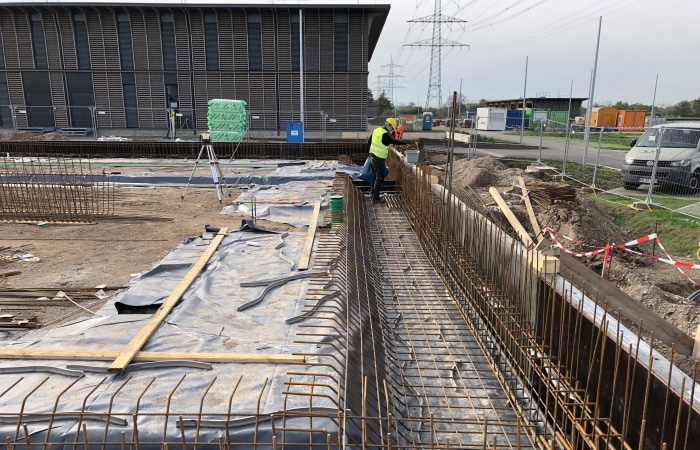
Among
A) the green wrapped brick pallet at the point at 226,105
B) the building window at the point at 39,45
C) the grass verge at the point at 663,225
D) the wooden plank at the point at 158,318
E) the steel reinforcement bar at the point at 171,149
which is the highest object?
the building window at the point at 39,45

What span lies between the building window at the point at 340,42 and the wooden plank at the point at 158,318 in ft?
80.6

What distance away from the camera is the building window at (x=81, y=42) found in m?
28.9

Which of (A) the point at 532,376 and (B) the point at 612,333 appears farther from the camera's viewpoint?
(A) the point at 532,376

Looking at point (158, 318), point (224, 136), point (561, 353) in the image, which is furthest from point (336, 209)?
point (224, 136)

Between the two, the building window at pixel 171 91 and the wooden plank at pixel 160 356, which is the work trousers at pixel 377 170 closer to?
the wooden plank at pixel 160 356

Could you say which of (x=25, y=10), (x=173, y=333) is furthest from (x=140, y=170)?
(x=25, y=10)

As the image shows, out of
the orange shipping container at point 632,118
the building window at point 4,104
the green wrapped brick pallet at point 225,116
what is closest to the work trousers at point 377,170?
the green wrapped brick pallet at point 225,116

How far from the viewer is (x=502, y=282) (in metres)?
5.17

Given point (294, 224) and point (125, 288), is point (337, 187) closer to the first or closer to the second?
point (294, 224)

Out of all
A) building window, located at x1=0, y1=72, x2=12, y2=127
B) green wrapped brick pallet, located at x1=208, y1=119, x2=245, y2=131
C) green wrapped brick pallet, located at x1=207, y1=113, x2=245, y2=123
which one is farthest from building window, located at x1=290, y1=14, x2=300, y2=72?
building window, located at x1=0, y1=72, x2=12, y2=127

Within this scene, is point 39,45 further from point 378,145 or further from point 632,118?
point 632,118

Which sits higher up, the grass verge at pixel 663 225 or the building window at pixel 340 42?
the building window at pixel 340 42

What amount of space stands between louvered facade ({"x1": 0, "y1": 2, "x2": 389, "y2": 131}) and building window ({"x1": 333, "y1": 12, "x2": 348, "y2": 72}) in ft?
0.19

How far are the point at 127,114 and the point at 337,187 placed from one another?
23.9 m
